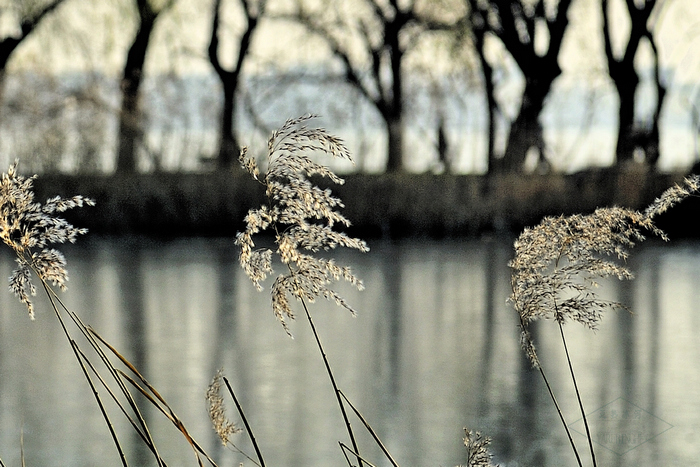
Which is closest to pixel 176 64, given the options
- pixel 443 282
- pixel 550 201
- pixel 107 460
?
pixel 550 201

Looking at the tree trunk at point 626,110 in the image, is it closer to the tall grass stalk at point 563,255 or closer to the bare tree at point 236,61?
the bare tree at point 236,61

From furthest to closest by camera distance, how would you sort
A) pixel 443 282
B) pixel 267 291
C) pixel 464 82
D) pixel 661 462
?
pixel 464 82 < pixel 443 282 < pixel 267 291 < pixel 661 462

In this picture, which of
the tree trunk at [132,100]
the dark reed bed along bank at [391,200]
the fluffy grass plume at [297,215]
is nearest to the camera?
the fluffy grass plume at [297,215]

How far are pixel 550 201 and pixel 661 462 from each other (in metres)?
8.66

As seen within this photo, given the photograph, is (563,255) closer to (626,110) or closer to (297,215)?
(297,215)

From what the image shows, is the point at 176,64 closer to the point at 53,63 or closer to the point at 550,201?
the point at 53,63

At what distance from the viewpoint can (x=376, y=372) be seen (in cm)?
410

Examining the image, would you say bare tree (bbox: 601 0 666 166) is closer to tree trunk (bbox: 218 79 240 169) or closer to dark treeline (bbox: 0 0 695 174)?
dark treeline (bbox: 0 0 695 174)

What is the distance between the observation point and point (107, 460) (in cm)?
279

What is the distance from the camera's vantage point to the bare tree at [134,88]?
1188 centimetres

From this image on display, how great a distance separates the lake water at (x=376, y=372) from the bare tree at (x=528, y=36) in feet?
18.2

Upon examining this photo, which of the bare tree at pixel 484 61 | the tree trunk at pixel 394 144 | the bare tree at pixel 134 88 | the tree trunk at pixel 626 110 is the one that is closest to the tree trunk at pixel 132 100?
the bare tree at pixel 134 88

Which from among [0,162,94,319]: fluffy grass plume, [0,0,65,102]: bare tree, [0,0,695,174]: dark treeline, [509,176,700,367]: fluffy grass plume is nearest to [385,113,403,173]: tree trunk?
[0,0,695,174]: dark treeline

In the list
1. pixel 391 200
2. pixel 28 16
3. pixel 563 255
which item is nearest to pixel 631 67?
pixel 391 200
